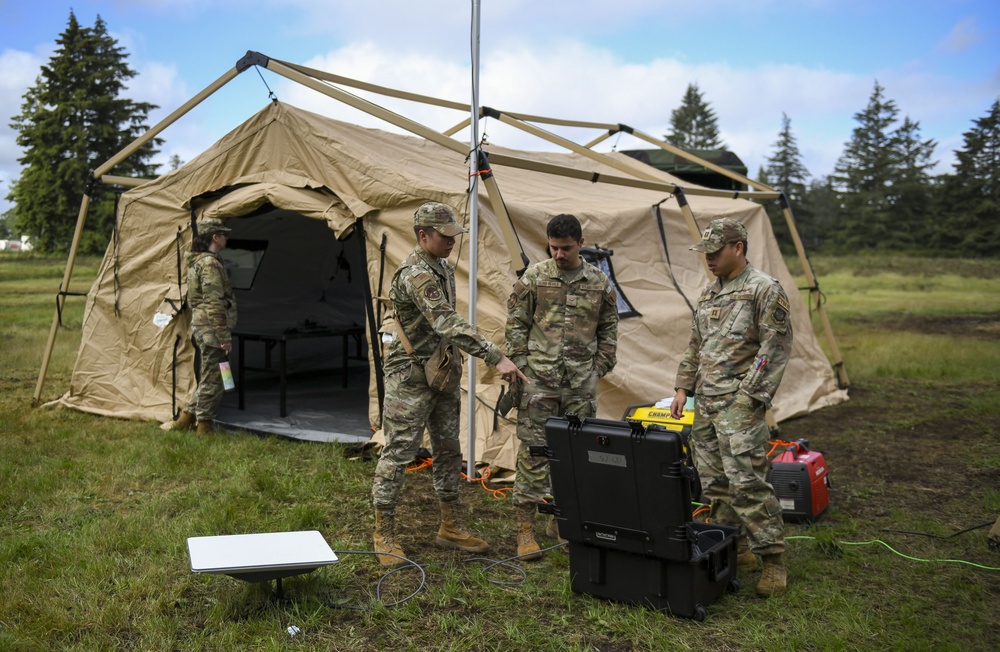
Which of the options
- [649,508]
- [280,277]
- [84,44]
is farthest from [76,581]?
[84,44]

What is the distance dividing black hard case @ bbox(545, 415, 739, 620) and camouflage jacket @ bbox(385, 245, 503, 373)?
62cm

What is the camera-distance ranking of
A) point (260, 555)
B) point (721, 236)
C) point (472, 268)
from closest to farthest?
point (260, 555) → point (721, 236) → point (472, 268)

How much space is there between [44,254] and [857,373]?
53.3 ft

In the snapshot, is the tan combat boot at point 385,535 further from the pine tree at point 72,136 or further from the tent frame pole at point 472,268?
the pine tree at point 72,136

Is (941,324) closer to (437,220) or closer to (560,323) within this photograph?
(560,323)

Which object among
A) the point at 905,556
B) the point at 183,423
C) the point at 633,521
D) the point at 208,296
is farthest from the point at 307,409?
the point at 905,556

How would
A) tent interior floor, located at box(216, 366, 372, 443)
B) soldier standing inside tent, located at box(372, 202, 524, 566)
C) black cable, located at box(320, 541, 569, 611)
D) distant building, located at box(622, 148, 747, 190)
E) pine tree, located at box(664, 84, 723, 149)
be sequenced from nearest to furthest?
black cable, located at box(320, 541, 569, 611), soldier standing inside tent, located at box(372, 202, 524, 566), tent interior floor, located at box(216, 366, 372, 443), distant building, located at box(622, 148, 747, 190), pine tree, located at box(664, 84, 723, 149)

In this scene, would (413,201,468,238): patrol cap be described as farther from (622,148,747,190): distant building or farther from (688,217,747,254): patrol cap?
(622,148,747,190): distant building

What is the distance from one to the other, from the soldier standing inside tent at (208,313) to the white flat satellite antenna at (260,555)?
11.0 ft

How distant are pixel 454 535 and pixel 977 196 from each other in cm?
3255

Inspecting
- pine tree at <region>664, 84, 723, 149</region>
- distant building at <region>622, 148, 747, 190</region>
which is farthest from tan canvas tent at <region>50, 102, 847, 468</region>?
pine tree at <region>664, 84, 723, 149</region>

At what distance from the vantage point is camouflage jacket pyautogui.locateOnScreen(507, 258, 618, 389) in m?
4.54

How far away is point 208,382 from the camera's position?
6961 millimetres

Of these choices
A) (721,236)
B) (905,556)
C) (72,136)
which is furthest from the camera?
(72,136)
